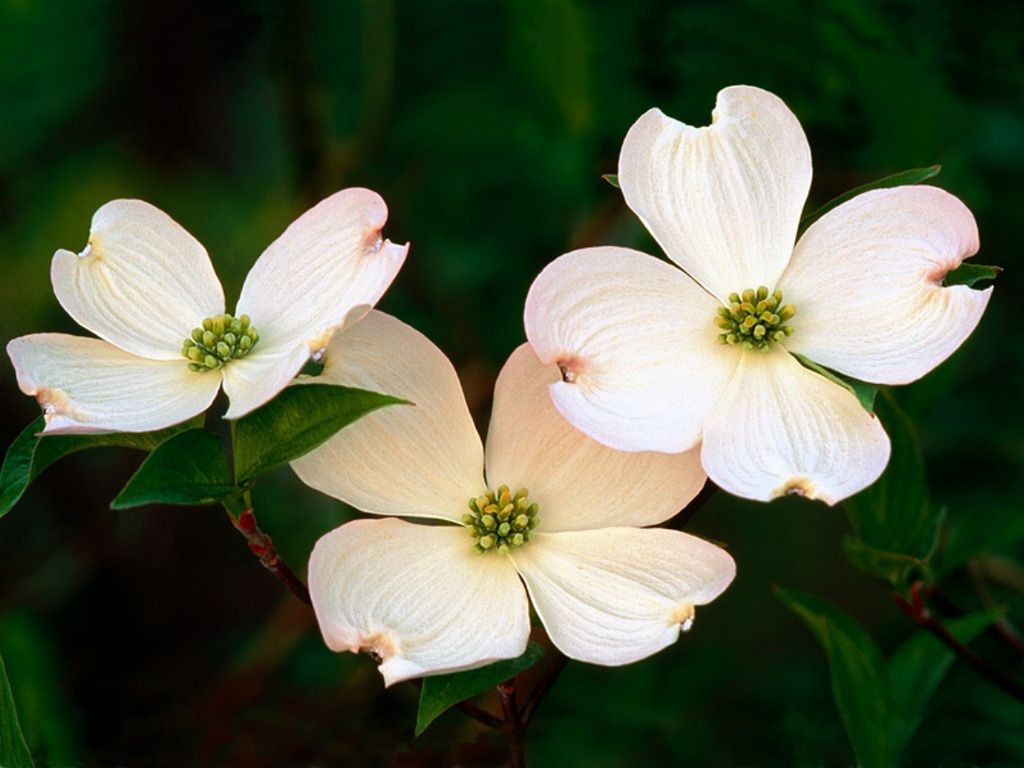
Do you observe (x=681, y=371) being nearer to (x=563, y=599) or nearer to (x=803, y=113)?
(x=563, y=599)

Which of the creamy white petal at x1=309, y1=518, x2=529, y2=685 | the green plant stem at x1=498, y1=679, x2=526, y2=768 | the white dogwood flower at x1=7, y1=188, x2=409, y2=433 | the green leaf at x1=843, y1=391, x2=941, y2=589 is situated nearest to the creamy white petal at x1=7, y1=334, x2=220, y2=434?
the white dogwood flower at x1=7, y1=188, x2=409, y2=433

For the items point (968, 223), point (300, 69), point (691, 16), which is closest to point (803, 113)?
point (691, 16)

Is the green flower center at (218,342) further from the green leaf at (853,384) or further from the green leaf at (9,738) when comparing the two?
the green leaf at (853,384)

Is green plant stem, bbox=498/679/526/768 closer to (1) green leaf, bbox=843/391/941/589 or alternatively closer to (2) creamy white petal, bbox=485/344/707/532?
(2) creamy white petal, bbox=485/344/707/532

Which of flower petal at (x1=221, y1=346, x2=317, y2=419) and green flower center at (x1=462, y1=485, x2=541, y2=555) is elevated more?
flower petal at (x1=221, y1=346, x2=317, y2=419)

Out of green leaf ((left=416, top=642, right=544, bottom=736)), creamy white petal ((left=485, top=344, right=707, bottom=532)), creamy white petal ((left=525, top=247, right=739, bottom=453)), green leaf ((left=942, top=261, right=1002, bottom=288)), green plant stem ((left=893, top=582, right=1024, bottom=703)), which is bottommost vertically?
green plant stem ((left=893, top=582, right=1024, bottom=703))

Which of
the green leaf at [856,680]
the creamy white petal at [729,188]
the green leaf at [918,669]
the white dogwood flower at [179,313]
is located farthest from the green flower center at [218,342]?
the green leaf at [918,669]

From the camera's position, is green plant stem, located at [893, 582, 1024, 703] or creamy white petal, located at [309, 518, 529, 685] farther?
green plant stem, located at [893, 582, 1024, 703]
